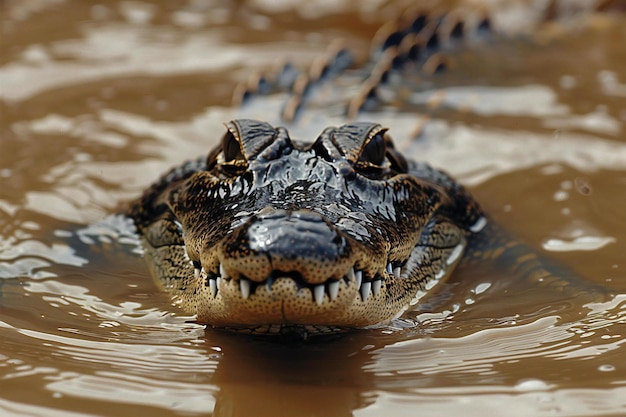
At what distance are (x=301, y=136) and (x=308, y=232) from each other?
7.75 feet

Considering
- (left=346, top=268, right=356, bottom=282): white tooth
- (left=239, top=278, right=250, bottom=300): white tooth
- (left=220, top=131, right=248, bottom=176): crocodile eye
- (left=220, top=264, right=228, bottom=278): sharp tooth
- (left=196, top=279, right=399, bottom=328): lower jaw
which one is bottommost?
(left=196, top=279, right=399, bottom=328): lower jaw

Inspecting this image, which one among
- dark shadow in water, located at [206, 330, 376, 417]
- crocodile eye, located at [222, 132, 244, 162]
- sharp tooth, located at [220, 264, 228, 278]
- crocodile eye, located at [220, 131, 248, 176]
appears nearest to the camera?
dark shadow in water, located at [206, 330, 376, 417]

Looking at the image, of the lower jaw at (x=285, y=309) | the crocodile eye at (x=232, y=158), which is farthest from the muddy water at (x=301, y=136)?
the crocodile eye at (x=232, y=158)

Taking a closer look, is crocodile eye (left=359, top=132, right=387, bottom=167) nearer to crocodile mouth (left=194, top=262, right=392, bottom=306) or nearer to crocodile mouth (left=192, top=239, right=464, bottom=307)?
crocodile mouth (left=192, top=239, right=464, bottom=307)

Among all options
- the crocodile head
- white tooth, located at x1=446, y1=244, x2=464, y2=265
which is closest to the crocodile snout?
the crocodile head

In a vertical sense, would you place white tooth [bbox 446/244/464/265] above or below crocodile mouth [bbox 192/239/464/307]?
above

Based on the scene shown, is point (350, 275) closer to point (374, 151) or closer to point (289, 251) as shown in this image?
point (289, 251)

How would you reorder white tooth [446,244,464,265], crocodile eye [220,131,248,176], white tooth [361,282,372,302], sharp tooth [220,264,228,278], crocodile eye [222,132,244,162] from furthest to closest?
white tooth [446,244,464,265]
crocodile eye [222,132,244,162]
crocodile eye [220,131,248,176]
white tooth [361,282,372,302]
sharp tooth [220,264,228,278]

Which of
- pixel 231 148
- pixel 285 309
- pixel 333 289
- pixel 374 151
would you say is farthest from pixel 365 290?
pixel 231 148

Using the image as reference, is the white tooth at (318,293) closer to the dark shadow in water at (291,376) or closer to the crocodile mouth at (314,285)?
the crocodile mouth at (314,285)

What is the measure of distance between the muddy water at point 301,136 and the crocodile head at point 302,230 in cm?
16

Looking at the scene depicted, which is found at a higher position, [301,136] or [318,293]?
[301,136]

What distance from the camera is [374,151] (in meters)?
3.56

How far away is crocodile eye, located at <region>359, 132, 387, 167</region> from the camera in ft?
11.5
